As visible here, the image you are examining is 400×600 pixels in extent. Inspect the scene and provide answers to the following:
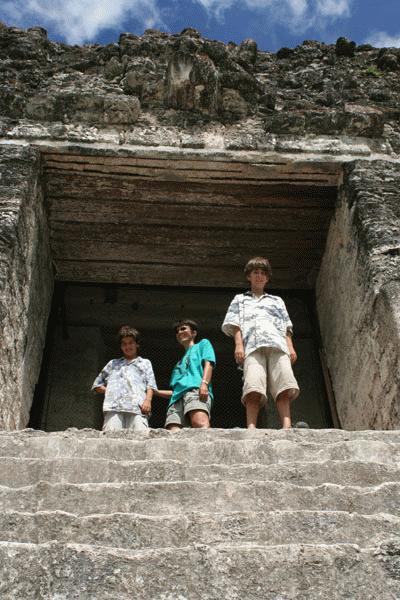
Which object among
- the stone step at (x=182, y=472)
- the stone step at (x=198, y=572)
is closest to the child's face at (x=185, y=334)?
the stone step at (x=182, y=472)

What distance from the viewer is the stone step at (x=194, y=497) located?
104 inches

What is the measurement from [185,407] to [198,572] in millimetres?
2566

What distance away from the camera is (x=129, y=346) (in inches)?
207

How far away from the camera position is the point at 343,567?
2182 millimetres

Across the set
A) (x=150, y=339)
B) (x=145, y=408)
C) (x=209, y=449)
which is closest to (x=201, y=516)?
(x=209, y=449)

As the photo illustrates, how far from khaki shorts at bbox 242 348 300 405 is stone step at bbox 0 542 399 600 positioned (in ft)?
7.31

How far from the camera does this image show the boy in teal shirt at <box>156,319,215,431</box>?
4680 millimetres

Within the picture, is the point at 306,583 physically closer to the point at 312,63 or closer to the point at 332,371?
the point at 332,371

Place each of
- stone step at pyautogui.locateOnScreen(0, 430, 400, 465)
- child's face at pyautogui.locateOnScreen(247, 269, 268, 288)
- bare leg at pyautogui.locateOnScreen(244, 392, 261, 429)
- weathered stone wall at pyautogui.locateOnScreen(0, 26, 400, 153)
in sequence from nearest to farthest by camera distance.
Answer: stone step at pyautogui.locateOnScreen(0, 430, 400, 465), bare leg at pyautogui.locateOnScreen(244, 392, 261, 429), child's face at pyautogui.locateOnScreen(247, 269, 268, 288), weathered stone wall at pyautogui.locateOnScreen(0, 26, 400, 153)

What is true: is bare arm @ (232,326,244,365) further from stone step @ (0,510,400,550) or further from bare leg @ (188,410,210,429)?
stone step @ (0,510,400,550)

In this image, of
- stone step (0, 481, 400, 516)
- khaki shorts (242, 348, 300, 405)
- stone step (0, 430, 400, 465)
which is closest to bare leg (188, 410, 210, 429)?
khaki shorts (242, 348, 300, 405)

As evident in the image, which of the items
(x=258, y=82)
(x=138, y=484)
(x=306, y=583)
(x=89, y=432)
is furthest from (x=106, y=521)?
(x=258, y=82)

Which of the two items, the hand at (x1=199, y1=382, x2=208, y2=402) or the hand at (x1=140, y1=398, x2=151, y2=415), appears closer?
the hand at (x1=199, y1=382, x2=208, y2=402)

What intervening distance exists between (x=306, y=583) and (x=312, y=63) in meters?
6.02
